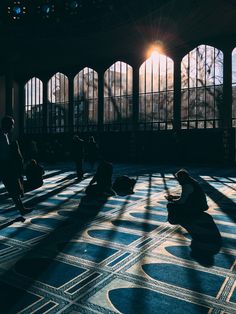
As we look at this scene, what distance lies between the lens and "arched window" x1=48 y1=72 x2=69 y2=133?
987 inches

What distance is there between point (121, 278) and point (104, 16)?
15787 mm

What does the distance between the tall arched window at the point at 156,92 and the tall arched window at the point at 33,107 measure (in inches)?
377

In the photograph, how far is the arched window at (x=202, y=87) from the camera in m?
19.1

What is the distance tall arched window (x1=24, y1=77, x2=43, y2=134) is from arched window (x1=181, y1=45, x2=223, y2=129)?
1269 cm

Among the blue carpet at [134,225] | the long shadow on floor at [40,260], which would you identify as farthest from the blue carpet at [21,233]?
the blue carpet at [134,225]

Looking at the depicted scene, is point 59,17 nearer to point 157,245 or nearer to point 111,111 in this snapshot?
point 111,111

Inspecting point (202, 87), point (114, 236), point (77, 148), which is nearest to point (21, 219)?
point (114, 236)

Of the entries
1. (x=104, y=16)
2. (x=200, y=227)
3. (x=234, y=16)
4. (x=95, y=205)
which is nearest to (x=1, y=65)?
(x=104, y=16)

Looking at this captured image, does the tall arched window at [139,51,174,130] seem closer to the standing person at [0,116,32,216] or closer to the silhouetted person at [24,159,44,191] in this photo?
the silhouetted person at [24,159,44,191]

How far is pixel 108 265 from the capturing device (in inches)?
128

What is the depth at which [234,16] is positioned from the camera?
15008 millimetres

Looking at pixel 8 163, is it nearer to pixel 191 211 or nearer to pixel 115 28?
pixel 191 211

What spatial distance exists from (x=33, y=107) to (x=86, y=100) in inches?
222

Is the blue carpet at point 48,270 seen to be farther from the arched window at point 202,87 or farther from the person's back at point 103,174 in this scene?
the arched window at point 202,87
